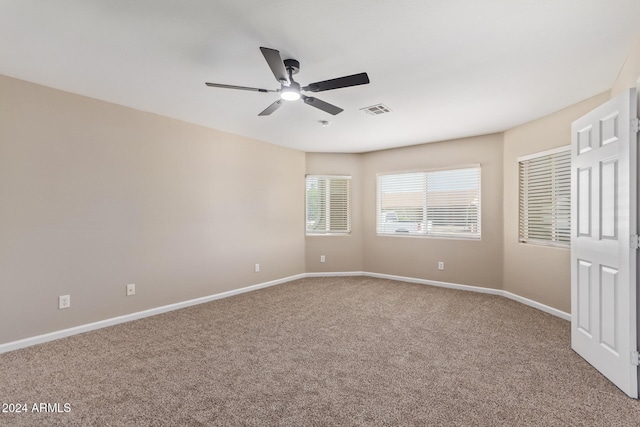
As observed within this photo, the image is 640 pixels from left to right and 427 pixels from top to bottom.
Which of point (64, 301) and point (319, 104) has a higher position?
point (319, 104)

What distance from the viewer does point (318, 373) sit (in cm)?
244

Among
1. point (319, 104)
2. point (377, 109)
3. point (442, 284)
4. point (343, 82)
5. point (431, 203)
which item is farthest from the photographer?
point (431, 203)

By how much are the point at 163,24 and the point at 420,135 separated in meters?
3.84

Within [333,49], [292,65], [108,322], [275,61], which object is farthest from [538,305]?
[108,322]

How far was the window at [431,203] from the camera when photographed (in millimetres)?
5137

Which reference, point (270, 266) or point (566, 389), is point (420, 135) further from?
point (566, 389)

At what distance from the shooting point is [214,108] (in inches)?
146

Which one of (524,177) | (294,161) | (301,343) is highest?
(294,161)

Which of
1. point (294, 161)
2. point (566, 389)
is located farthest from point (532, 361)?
point (294, 161)

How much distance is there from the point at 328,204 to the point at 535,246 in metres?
3.47

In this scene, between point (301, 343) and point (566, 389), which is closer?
point (566, 389)

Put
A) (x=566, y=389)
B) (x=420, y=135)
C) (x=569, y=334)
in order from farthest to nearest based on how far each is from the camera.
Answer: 1. (x=420, y=135)
2. (x=569, y=334)
3. (x=566, y=389)

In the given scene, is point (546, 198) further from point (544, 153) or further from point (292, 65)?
point (292, 65)

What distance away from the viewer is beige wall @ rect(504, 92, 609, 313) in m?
3.72
